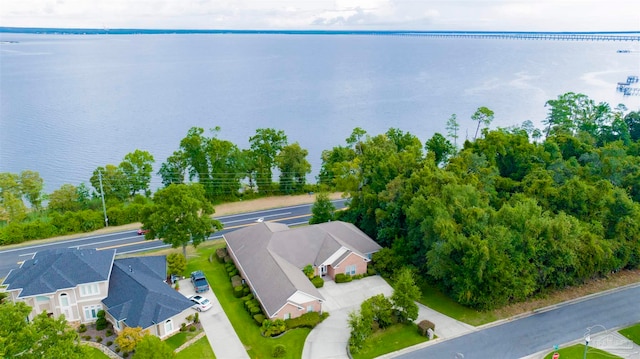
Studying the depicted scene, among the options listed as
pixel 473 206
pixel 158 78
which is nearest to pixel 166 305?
pixel 473 206

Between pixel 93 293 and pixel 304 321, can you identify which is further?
pixel 93 293

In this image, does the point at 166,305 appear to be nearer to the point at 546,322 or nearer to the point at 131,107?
the point at 546,322

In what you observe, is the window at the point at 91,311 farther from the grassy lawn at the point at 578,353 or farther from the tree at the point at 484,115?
the tree at the point at 484,115

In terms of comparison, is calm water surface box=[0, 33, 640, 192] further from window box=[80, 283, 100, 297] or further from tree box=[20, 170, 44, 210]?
window box=[80, 283, 100, 297]

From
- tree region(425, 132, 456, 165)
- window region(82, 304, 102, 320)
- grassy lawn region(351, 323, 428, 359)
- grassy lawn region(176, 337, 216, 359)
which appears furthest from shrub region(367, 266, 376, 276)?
tree region(425, 132, 456, 165)

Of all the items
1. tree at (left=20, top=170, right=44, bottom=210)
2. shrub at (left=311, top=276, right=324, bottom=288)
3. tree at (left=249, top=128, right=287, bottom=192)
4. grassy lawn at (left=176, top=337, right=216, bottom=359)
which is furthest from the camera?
tree at (left=249, top=128, right=287, bottom=192)

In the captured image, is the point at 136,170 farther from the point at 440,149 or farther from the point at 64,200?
the point at 440,149

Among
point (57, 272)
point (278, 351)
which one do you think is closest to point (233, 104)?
point (57, 272)

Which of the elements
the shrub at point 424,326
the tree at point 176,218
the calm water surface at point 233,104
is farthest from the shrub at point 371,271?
the calm water surface at point 233,104
